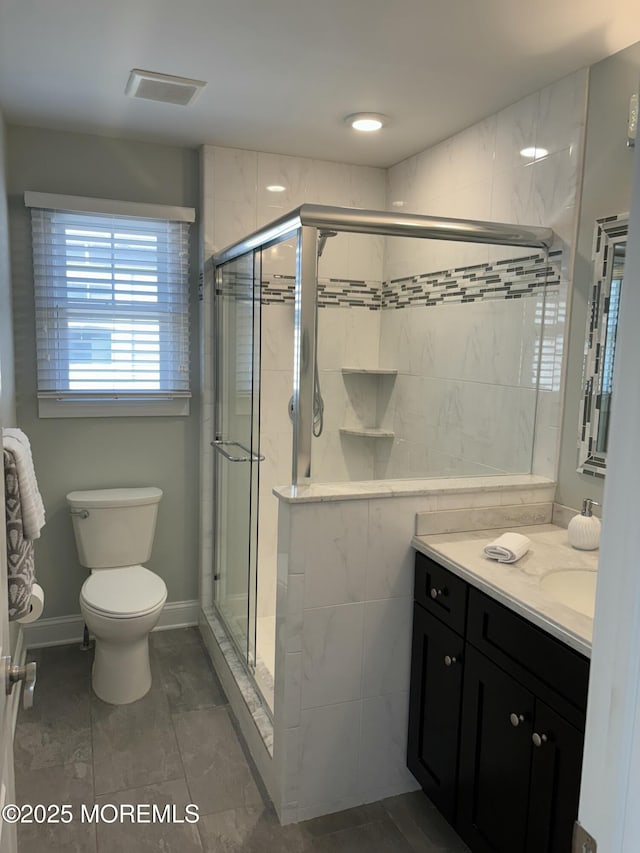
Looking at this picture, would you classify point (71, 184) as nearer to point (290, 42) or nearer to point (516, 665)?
point (290, 42)

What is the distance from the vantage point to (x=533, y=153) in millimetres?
2387

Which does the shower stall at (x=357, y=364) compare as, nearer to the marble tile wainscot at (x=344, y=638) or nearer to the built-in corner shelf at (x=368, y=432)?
the built-in corner shelf at (x=368, y=432)

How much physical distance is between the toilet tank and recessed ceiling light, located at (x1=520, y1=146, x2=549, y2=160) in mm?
2247

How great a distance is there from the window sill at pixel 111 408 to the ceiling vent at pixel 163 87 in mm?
1412

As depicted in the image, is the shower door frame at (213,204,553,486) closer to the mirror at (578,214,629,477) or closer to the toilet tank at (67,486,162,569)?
the mirror at (578,214,629,477)

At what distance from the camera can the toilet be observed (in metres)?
2.70

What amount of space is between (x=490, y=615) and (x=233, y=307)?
72.6 inches

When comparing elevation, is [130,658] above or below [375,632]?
below

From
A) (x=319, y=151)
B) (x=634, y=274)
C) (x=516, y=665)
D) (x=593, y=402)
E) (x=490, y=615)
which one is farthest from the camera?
(x=319, y=151)

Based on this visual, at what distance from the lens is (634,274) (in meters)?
0.55

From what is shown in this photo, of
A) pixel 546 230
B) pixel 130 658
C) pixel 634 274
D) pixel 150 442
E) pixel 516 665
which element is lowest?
pixel 130 658

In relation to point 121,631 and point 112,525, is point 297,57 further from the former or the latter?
point 121,631

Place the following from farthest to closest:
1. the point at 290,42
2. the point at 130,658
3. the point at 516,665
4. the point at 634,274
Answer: the point at 130,658, the point at 290,42, the point at 516,665, the point at 634,274

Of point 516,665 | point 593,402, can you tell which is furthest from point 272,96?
point 516,665
